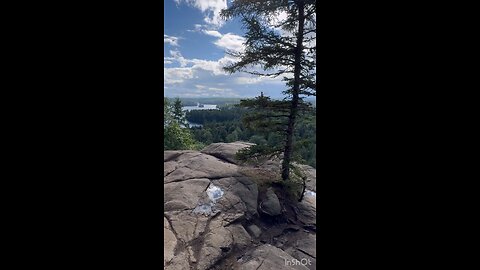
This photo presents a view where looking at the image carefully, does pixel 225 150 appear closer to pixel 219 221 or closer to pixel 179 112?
pixel 219 221

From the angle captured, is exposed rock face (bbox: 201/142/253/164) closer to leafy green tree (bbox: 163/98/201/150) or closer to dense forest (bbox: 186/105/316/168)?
dense forest (bbox: 186/105/316/168)

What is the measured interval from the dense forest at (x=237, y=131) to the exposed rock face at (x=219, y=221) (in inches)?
52.2

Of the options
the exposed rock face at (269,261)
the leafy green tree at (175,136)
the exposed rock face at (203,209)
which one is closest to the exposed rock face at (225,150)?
the exposed rock face at (203,209)

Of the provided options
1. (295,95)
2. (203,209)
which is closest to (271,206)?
(203,209)

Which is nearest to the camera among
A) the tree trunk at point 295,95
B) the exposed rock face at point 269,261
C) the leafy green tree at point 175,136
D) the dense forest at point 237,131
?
the exposed rock face at point 269,261

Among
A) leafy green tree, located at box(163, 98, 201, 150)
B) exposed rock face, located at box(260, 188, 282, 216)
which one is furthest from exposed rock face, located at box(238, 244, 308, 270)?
leafy green tree, located at box(163, 98, 201, 150)

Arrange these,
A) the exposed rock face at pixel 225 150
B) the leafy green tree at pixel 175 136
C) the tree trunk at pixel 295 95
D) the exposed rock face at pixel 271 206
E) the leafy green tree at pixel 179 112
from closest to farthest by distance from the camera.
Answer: the exposed rock face at pixel 271 206 → the tree trunk at pixel 295 95 → the exposed rock face at pixel 225 150 → the leafy green tree at pixel 175 136 → the leafy green tree at pixel 179 112

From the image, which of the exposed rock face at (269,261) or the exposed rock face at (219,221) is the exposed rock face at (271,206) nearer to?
the exposed rock face at (219,221)

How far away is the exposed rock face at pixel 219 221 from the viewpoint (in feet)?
15.6

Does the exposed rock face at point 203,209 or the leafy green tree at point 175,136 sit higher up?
the leafy green tree at point 175,136

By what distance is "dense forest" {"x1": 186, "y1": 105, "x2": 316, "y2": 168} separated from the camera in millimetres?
8008
